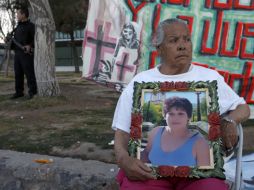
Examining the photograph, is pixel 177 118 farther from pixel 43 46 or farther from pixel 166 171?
pixel 43 46

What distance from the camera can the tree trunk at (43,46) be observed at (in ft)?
25.3

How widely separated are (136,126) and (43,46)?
5667 mm

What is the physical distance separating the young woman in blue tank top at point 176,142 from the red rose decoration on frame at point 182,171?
0.02m

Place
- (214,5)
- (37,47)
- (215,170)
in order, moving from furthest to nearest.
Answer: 1. (37,47)
2. (214,5)
3. (215,170)

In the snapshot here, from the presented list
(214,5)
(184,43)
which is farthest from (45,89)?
(184,43)

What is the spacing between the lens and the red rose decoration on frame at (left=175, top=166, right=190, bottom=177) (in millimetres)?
2156

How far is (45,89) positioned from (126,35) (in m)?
3.97

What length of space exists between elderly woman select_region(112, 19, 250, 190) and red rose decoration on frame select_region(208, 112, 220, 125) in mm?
69

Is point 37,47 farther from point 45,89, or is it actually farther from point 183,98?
point 183,98

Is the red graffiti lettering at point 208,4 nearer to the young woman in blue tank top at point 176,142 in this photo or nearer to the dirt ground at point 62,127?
the dirt ground at point 62,127

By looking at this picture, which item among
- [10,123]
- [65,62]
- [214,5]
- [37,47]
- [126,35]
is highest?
[214,5]

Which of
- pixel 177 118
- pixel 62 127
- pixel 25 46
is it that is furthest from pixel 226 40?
pixel 25 46

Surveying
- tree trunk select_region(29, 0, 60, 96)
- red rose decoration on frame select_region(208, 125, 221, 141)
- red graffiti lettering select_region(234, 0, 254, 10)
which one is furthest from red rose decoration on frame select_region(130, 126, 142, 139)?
tree trunk select_region(29, 0, 60, 96)

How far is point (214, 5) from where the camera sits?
3781 mm
